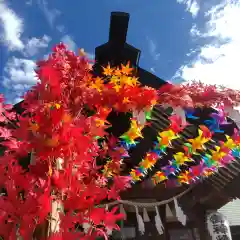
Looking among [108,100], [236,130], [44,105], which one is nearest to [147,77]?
[236,130]

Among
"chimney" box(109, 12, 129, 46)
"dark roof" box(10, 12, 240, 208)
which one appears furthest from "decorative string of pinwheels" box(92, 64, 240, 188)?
"chimney" box(109, 12, 129, 46)

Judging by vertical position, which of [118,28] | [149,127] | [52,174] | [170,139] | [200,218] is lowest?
[52,174]

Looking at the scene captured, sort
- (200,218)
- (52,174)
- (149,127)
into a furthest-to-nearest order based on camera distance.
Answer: (200,218), (149,127), (52,174)

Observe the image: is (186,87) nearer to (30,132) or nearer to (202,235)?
(30,132)

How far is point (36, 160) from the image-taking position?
2.00 m

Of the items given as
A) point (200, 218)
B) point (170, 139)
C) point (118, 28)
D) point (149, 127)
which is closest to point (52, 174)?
point (170, 139)

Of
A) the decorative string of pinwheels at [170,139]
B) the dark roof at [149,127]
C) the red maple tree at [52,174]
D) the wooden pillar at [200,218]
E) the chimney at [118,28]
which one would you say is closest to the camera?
the red maple tree at [52,174]

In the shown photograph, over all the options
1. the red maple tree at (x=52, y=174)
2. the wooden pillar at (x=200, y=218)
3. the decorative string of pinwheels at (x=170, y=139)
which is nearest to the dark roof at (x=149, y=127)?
the wooden pillar at (x=200, y=218)

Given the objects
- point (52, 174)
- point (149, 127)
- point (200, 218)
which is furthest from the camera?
point (200, 218)

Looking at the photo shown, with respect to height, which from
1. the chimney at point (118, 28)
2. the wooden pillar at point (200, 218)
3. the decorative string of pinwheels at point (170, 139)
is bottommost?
the wooden pillar at point (200, 218)

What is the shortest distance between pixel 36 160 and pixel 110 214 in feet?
2.22

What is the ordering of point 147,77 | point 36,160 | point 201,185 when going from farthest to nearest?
point 147,77, point 201,185, point 36,160

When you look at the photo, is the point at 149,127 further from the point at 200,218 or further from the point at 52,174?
the point at 52,174

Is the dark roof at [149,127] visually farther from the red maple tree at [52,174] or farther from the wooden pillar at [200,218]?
the red maple tree at [52,174]
